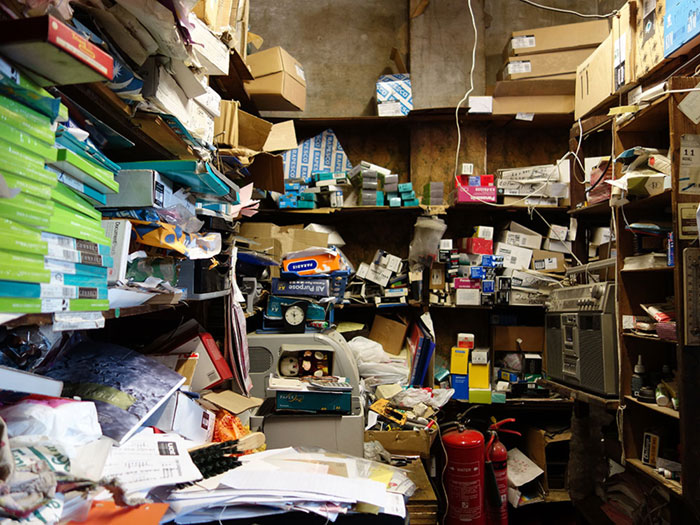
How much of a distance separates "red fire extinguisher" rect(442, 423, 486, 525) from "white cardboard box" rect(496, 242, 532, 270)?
1.36 metres

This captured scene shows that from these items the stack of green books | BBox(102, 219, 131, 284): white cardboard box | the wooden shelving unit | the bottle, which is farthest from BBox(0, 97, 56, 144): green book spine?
the bottle

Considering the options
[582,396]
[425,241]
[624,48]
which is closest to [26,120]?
[582,396]

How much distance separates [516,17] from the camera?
401cm

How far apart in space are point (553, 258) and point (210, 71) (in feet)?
9.64

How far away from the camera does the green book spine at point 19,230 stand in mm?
652

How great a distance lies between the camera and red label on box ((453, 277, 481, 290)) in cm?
342

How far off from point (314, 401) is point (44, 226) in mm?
1466

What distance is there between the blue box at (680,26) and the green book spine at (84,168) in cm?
239

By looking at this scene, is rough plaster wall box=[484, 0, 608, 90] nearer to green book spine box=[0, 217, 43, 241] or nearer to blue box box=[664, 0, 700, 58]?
blue box box=[664, 0, 700, 58]

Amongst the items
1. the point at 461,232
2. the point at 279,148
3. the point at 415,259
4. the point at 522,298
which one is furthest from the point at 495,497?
the point at 279,148

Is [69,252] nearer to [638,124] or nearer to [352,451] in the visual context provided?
[352,451]

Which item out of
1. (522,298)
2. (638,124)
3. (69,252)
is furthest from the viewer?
(522,298)

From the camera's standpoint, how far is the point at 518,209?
139 inches

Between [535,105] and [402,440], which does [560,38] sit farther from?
[402,440]
